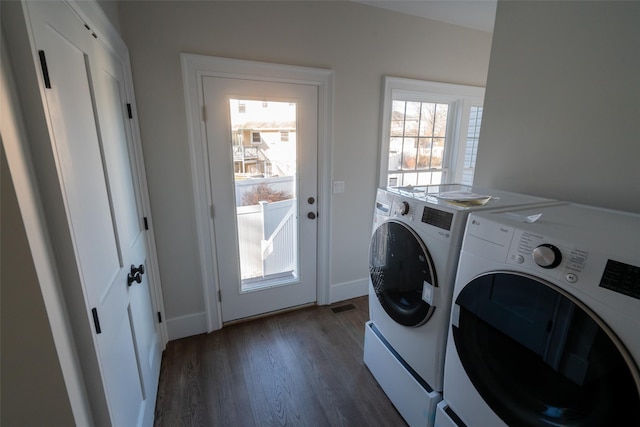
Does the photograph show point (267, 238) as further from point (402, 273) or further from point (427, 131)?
point (427, 131)

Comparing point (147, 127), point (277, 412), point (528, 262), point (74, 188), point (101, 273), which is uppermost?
point (147, 127)

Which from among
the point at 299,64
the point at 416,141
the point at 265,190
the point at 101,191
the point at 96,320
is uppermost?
the point at 299,64

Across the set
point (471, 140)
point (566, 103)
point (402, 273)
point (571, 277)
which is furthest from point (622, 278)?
point (471, 140)

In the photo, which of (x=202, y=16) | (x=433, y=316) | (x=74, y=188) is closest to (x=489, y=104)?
(x=433, y=316)

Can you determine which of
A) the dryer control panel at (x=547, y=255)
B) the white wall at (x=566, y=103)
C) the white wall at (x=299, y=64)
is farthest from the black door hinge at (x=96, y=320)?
the white wall at (x=566, y=103)

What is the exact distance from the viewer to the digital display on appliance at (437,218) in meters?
1.20

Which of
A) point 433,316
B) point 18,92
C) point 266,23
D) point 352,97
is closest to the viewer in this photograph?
point 18,92

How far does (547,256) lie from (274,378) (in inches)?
68.8

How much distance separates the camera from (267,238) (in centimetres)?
241

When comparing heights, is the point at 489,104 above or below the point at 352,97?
below

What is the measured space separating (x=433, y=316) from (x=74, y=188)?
146 centimetres

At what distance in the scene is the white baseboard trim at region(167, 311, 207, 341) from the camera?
2.22 m

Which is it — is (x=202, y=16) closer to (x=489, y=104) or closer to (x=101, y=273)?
(x=101, y=273)

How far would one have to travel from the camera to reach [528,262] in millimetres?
887
